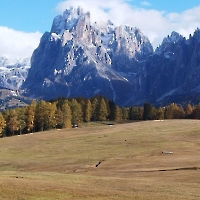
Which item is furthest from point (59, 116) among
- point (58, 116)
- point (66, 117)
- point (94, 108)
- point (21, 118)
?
point (94, 108)

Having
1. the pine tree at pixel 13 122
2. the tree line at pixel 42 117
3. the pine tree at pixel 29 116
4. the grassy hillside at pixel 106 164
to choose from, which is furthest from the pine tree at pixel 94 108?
the grassy hillside at pixel 106 164

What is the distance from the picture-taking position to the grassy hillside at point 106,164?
A: 4231cm

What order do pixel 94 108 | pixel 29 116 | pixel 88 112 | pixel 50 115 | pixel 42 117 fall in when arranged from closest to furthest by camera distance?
1. pixel 29 116
2. pixel 42 117
3. pixel 50 115
4. pixel 88 112
5. pixel 94 108

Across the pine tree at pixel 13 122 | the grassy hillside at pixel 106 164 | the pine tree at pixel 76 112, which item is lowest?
the grassy hillside at pixel 106 164

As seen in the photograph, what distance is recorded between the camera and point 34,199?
123ft

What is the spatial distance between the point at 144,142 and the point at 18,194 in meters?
63.7

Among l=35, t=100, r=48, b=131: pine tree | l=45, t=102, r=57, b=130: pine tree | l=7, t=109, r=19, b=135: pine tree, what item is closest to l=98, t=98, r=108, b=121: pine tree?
l=45, t=102, r=57, b=130: pine tree

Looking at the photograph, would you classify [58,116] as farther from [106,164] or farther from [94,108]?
[106,164]

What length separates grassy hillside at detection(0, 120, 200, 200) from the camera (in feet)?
139

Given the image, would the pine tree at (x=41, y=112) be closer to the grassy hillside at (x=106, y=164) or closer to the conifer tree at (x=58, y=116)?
the conifer tree at (x=58, y=116)

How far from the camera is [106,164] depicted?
7506 cm

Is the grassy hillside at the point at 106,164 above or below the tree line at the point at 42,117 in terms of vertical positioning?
below

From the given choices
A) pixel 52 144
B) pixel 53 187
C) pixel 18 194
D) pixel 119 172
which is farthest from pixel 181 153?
pixel 18 194

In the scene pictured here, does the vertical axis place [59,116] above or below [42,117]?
above
